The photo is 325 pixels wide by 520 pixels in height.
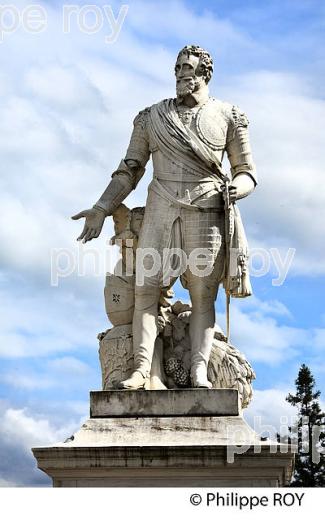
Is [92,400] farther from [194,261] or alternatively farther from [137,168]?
[137,168]

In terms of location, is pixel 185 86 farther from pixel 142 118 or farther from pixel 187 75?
pixel 142 118

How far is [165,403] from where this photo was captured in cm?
1350

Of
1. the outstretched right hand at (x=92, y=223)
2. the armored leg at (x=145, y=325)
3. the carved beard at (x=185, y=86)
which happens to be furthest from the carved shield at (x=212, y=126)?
the armored leg at (x=145, y=325)

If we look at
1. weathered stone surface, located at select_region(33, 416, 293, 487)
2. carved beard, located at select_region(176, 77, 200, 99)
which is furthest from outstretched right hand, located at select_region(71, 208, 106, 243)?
weathered stone surface, located at select_region(33, 416, 293, 487)

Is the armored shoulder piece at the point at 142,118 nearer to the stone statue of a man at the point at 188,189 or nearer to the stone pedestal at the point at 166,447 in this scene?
the stone statue of a man at the point at 188,189

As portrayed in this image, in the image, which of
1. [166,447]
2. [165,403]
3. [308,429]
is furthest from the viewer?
[308,429]

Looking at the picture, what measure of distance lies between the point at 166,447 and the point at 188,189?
2954 millimetres

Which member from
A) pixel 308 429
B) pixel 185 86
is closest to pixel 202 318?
pixel 185 86

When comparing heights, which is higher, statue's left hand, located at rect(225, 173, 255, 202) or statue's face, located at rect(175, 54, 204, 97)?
statue's face, located at rect(175, 54, 204, 97)

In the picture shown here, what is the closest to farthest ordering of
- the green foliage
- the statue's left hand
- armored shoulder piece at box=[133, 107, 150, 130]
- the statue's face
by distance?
1. the statue's left hand
2. the statue's face
3. armored shoulder piece at box=[133, 107, 150, 130]
4. the green foliage

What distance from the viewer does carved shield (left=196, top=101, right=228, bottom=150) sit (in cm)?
1435

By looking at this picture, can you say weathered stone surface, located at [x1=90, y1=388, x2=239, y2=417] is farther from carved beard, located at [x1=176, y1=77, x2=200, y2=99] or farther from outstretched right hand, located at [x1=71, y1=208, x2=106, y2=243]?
carved beard, located at [x1=176, y1=77, x2=200, y2=99]

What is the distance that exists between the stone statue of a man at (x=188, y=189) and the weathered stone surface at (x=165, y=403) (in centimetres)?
19

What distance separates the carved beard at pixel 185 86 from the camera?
14.5 m
